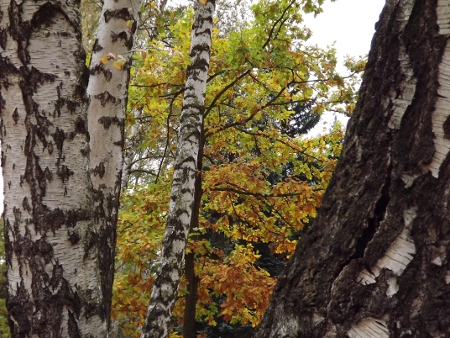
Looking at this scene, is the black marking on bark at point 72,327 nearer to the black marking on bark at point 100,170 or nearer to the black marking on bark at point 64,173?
the black marking on bark at point 64,173

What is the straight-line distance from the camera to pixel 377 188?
0.97 metres

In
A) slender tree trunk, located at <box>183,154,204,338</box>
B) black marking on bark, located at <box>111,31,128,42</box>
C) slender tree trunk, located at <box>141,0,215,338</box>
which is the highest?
black marking on bark, located at <box>111,31,128,42</box>

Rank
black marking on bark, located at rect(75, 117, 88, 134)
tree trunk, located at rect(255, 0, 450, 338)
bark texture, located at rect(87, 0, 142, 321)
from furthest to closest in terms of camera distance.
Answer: bark texture, located at rect(87, 0, 142, 321)
black marking on bark, located at rect(75, 117, 88, 134)
tree trunk, located at rect(255, 0, 450, 338)

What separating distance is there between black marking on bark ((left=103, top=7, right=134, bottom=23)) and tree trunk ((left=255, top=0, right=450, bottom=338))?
56.8 inches

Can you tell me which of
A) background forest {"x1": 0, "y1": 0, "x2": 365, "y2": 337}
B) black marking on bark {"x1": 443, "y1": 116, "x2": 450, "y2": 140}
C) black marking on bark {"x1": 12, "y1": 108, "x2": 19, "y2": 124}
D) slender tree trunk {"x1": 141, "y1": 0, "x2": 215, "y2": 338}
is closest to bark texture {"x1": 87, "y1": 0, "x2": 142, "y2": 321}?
black marking on bark {"x1": 12, "y1": 108, "x2": 19, "y2": 124}

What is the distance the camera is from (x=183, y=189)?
3.74m

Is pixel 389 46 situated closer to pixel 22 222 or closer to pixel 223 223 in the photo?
pixel 22 222

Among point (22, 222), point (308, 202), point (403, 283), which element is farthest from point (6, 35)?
point (308, 202)

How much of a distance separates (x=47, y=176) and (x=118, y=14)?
46.7 inches

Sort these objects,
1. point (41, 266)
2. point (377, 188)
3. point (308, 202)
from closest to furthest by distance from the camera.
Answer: point (377, 188) → point (41, 266) → point (308, 202)

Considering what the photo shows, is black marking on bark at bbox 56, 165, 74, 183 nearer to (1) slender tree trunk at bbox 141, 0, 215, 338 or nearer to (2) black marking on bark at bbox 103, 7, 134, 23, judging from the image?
(2) black marking on bark at bbox 103, 7, 134, 23

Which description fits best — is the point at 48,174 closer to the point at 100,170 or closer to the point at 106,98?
the point at 100,170

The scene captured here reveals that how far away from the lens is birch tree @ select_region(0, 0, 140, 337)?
1258 millimetres

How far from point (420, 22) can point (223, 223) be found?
6.00m
